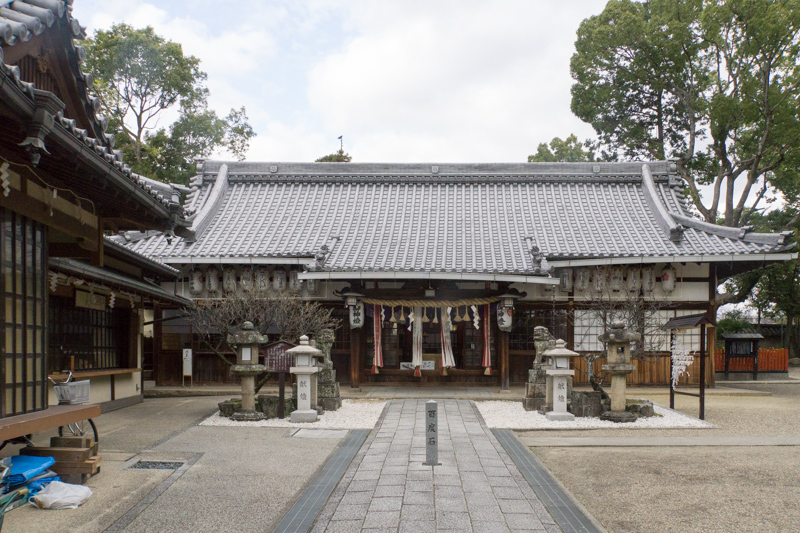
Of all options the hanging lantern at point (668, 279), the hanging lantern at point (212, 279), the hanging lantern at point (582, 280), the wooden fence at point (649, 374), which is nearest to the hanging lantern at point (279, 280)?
the hanging lantern at point (212, 279)

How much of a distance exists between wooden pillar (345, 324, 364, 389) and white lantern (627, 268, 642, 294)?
25.1 ft

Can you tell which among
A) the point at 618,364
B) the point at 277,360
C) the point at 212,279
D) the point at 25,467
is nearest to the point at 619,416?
the point at 618,364

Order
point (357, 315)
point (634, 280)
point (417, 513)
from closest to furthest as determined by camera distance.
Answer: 1. point (417, 513)
2. point (357, 315)
3. point (634, 280)

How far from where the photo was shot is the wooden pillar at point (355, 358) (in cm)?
1611

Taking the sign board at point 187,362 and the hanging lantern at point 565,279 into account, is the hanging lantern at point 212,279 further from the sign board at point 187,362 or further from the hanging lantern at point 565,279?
the hanging lantern at point 565,279

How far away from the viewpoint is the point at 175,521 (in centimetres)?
558

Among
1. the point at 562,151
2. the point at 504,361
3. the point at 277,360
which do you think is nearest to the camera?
the point at 277,360

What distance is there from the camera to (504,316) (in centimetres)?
1559

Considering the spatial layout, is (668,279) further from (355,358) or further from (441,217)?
(355,358)

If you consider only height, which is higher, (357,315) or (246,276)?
(246,276)

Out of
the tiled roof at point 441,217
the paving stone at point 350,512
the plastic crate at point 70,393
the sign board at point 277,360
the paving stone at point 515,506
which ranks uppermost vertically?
the tiled roof at point 441,217

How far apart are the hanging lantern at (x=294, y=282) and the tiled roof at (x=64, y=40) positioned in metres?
9.10

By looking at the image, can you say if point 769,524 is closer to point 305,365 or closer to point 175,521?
point 175,521

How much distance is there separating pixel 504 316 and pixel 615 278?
3580 mm
